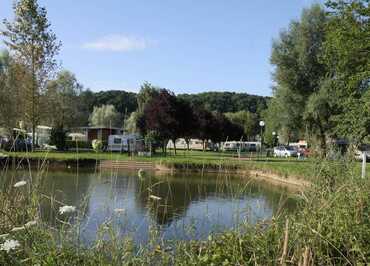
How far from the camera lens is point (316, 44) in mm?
26922

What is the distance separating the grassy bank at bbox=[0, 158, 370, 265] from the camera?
2354mm

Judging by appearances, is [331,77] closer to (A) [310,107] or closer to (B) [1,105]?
(A) [310,107]

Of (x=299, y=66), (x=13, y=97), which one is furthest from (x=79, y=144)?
(x=299, y=66)

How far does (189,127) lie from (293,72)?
12111mm

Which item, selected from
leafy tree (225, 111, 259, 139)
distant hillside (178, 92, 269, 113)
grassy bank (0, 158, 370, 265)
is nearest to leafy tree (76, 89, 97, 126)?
leafy tree (225, 111, 259, 139)

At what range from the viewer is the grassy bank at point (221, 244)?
7.72 ft

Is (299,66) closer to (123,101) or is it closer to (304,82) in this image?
(304,82)

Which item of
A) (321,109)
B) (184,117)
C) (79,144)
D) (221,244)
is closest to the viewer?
(221,244)

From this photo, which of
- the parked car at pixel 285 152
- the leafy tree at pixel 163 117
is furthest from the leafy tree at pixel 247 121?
the leafy tree at pixel 163 117

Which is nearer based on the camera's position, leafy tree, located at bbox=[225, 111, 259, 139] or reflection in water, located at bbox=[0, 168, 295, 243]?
reflection in water, located at bbox=[0, 168, 295, 243]

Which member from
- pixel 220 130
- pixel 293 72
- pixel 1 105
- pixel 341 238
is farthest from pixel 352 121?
pixel 220 130

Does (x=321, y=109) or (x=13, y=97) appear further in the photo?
(x=13, y=97)

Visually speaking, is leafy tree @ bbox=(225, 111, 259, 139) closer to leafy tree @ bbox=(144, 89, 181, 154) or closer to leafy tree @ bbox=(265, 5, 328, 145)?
leafy tree @ bbox=(144, 89, 181, 154)

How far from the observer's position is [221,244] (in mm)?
3139
